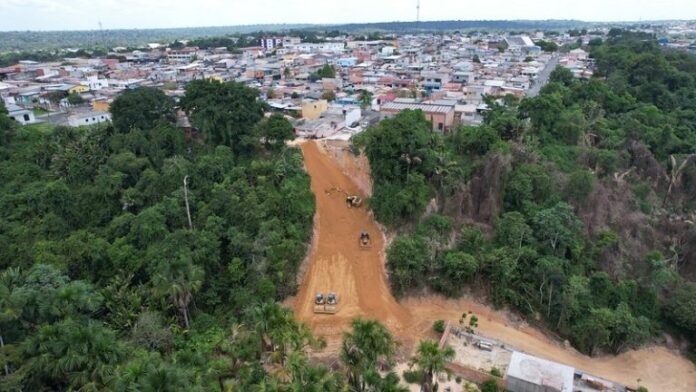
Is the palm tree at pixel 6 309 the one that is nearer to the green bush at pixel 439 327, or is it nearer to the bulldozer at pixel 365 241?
the bulldozer at pixel 365 241

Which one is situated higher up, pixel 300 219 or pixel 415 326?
pixel 300 219

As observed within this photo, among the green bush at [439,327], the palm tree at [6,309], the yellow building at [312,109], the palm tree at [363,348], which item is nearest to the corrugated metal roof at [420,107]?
the yellow building at [312,109]

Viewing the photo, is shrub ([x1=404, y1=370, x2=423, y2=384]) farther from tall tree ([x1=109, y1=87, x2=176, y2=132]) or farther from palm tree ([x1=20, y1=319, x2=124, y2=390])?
tall tree ([x1=109, y1=87, x2=176, y2=132])

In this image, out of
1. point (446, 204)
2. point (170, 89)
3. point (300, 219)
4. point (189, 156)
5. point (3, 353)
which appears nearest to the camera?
point (3, 353)

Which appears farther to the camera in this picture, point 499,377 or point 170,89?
point 170,89

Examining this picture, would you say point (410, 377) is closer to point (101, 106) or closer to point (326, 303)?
point (326, 303)

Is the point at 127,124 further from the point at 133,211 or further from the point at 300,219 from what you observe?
the point at 300,219

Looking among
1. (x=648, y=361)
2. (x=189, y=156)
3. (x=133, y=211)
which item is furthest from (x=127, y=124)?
(x=648, y=361)
